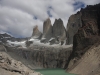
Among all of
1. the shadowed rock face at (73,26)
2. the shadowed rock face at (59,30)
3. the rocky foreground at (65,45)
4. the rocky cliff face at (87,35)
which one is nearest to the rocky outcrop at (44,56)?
the rocky foreground at (65,45)

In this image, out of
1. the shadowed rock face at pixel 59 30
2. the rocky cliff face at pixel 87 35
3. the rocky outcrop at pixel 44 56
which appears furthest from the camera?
the shadowed rock face at pixel 59 30

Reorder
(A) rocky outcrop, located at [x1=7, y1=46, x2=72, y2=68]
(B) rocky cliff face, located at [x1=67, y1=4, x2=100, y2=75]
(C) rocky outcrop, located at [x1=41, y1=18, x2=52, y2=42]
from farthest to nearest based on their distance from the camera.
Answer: (C) rocky outcrop, located at [x1=41, y1=18, x2=52, y2=42]
(A) rocky outcrop, located at [x1=7, y1=46, x2=72, y2=68]
(B) rocky cliff face, located at [x1=67, y1=4, x2=100, y2=75]

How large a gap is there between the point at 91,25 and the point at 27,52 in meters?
81.4

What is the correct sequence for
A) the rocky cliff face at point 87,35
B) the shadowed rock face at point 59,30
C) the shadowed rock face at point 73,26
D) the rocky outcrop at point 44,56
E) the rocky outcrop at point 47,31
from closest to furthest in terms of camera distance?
1. the rocky cliff face at point 87,35
2. the rocky outcrop at point 44,56
3. the shadowed rock face at point 73,26
4. the shadowed rock face at point 59,30
5. the rocky outcrop at point 47,31

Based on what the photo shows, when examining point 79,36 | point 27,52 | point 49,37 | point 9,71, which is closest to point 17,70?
point 9,71

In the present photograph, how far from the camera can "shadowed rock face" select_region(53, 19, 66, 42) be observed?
166038 mm

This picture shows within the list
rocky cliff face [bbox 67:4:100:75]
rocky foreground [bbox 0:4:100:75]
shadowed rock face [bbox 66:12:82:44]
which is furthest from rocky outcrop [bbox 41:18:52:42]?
rocky cliff face [bbox 67:4:100:75]

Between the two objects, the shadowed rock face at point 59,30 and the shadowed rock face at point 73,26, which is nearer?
the shadowed rock face at point 73,26

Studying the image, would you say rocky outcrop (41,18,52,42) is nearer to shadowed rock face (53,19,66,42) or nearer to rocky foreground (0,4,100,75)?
rocky foreground (0,4,100,75)

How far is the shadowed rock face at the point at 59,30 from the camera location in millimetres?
166038

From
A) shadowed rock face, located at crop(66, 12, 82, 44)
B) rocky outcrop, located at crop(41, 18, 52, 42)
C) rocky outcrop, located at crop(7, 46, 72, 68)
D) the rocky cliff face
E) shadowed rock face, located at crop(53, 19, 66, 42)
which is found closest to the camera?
the rocky cliff face

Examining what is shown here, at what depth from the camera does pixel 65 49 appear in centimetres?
14188

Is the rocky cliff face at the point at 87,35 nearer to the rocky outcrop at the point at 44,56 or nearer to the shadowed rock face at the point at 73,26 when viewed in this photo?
the rocky outcrop at the point at 44,56

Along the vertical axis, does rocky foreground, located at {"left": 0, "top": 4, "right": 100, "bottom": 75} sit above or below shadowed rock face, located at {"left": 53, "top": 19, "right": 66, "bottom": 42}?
below
